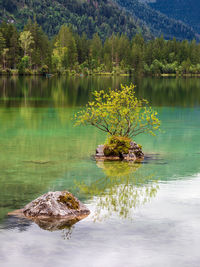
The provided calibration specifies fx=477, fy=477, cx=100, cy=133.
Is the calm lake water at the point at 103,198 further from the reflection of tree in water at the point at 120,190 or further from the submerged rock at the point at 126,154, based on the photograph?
the submerged rock at the point at 126,154

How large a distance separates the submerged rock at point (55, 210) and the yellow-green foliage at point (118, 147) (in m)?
→ 10.9

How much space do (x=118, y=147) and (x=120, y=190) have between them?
689 centimetres

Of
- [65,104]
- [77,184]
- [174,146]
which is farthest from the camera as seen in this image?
[65,104]

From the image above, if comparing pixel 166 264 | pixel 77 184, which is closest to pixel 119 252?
pixel 166 264

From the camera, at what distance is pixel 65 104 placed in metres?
67.9

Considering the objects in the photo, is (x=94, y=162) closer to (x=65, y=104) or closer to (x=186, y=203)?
(x=186, y=203)

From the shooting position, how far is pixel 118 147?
27672 mm

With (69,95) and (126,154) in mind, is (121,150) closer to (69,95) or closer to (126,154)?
(126,154)

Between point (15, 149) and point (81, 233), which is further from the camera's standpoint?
point (15, 149)

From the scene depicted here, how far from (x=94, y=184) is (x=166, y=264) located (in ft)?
30.1

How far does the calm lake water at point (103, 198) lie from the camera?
45.2 feet

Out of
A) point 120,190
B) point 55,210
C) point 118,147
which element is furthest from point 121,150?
point 55,210

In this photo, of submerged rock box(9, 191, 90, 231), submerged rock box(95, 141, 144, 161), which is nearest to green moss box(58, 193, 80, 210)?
submerged rock box(9, 191, 90, 231)

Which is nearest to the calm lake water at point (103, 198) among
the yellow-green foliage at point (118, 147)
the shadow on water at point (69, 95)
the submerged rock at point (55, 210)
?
the submerged rock at point (55, 210)
